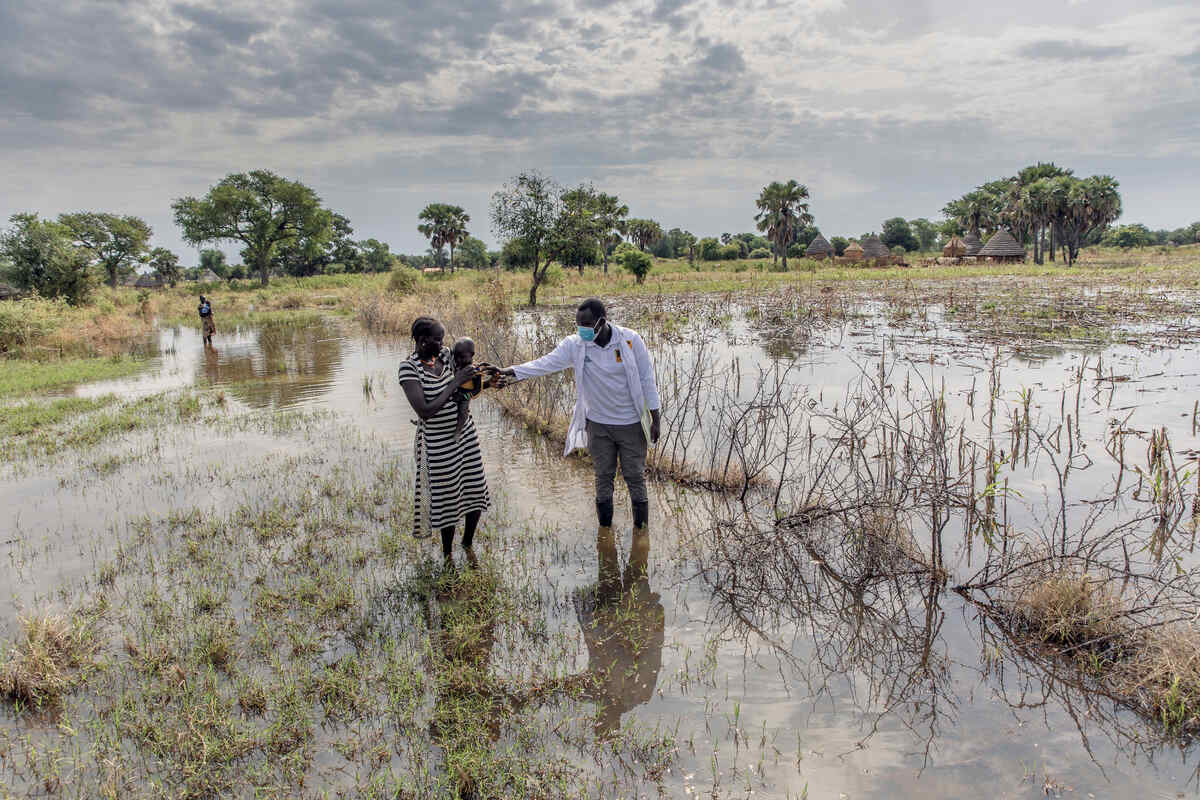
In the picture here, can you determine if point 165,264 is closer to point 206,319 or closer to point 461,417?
point 206,319

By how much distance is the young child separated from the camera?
159 inches

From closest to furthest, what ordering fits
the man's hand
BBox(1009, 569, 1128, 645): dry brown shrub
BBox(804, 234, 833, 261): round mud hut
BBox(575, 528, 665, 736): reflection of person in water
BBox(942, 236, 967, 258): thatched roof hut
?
BBox(575, 528, 665, 736): reflection of person in water → BBox(1009, 569, 1128, 645): dry brown shrub → the man's hand → BBox(942, 236, 967, 258): thatched roof hut → BBox(804, 234, 833, 261): round mud hut

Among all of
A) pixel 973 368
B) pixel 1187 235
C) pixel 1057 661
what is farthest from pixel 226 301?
pixel 1187 235

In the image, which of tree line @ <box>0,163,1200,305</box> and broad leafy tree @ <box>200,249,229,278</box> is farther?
broad leafy tree @ <box>200,249,229,278</box>

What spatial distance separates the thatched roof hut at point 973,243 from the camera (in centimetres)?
5406

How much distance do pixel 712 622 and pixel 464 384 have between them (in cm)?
211

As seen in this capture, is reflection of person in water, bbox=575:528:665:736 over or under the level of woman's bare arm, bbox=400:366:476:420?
under

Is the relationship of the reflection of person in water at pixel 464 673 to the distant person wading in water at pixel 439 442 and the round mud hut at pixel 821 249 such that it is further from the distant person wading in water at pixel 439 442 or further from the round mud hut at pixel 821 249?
the round mud hut at pixel 821 249

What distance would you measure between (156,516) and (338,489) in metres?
1.48

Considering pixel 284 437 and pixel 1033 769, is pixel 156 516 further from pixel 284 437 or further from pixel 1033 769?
pixel 1033 769

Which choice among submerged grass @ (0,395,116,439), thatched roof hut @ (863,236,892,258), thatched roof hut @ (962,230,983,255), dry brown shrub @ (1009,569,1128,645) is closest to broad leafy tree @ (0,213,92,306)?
submerged grass @ (0,395,116,439)

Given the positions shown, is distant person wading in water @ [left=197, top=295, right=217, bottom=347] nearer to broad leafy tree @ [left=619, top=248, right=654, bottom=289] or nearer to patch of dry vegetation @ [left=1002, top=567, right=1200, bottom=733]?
patch of dry vegetation @ [left=1002, top=567, right=1200, bottom=733]

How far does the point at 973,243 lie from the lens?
55.7 metres

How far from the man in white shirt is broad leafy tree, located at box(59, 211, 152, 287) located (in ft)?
211
